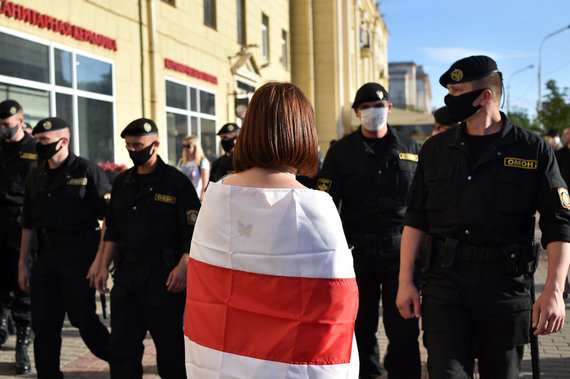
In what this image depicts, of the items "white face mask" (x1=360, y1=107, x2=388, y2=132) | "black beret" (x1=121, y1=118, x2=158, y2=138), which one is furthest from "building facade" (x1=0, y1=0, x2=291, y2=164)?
"white face mask" (x1=360, y1=107, x2=388, y2=132)

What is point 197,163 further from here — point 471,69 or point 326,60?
point 326,60

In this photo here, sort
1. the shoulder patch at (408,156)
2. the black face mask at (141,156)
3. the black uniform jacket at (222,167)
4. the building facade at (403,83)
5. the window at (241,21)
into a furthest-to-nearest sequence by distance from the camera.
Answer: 1. the building facade at (403,83)
2. the window at (241,21)
3. the black uniform jacket at (222,167)
4. the shoulder patch at (408,156)
5. the black face mask at (141,156)

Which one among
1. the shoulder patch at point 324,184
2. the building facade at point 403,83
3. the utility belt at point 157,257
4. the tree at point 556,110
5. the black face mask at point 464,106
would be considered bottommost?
the utility belt at point 157,257

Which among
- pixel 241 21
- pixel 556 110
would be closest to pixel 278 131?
pixel 241 21

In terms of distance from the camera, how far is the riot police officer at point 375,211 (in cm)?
451

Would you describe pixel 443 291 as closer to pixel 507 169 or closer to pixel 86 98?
pixel 507 169

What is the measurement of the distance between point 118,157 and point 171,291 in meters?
9.36

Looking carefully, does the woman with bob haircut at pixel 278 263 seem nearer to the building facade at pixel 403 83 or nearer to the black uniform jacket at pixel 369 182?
the black uniform jacket at pixel 369 182

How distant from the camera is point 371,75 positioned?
50094 mm

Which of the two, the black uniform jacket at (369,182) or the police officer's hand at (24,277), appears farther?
the police officer's hand at (24,277)

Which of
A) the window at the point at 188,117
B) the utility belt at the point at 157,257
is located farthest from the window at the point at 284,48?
the utility belt at the point at 157,257

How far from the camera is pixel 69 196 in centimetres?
482

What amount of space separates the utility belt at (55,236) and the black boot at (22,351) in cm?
110

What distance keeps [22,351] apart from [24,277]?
68 cm
